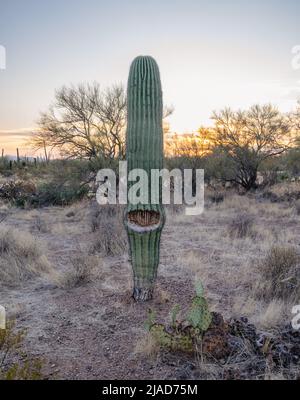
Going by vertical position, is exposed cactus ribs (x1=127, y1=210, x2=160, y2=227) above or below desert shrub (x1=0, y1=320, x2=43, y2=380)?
above

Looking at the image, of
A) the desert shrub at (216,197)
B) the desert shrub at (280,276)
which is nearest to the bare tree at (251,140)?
the desert shrub at (216,197)

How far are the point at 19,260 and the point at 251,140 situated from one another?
1408 cm

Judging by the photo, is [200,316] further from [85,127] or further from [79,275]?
[85,127]

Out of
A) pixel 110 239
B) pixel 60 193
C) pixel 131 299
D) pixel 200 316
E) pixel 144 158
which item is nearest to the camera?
pixel 200 316

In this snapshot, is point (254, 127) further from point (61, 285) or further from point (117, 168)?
point (61, 285)

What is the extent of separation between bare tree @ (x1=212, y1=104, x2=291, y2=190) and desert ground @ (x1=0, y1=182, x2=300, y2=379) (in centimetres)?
819

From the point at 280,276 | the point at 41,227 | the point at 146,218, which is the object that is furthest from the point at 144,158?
the point at 41,227

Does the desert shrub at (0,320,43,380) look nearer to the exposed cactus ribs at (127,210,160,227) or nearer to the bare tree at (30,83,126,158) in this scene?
the exposed cactus ribs at (127,210,160,227)

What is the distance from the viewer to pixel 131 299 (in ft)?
16.3

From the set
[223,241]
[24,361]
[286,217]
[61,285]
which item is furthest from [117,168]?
[24,361]

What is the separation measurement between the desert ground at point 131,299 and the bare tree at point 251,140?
26.9ft

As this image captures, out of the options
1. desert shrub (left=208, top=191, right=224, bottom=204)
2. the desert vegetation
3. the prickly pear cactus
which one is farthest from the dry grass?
desert shrub (left=208, top=191, right=224, bottom=204)

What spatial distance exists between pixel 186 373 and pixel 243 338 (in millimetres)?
720

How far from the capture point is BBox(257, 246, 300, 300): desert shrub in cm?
502
